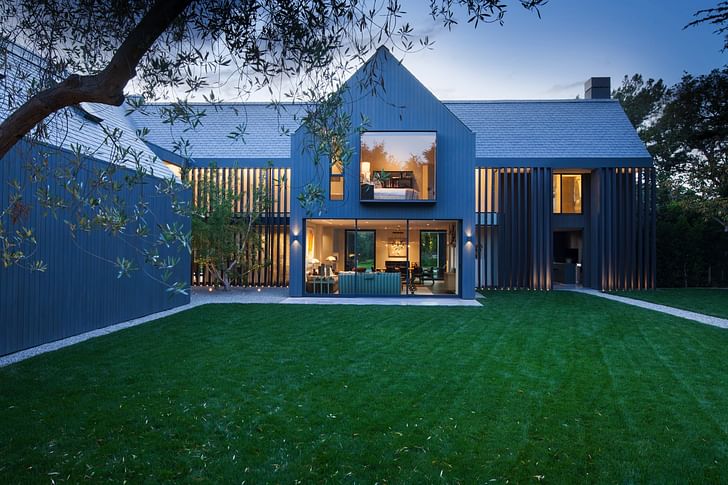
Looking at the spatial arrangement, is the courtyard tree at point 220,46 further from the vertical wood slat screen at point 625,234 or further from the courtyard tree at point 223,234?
the vertical wood slat screen at point 625,234

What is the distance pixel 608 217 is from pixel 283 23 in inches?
629

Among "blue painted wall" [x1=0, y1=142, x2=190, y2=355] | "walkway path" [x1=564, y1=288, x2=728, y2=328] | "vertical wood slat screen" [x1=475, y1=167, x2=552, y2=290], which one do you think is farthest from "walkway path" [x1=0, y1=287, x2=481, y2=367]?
"walkway path" [x1=564, y1=288, x2=728, y2=328]

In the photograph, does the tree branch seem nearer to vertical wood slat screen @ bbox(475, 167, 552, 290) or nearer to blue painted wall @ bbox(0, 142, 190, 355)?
blue painted wall @ bbox(0, 142, 190, 355)

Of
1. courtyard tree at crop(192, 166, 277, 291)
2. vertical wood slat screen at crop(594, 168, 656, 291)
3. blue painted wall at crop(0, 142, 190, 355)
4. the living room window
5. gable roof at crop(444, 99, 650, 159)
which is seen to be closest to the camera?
blue painted wall at crop(0, 142, 190, 355)

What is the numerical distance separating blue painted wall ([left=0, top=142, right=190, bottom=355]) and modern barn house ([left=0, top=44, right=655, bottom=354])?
0.07 meters

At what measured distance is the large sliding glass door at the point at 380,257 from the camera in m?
13.9

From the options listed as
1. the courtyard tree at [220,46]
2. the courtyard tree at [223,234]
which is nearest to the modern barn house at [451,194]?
the courtyard tree at [223,234]

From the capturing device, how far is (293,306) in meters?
11.5

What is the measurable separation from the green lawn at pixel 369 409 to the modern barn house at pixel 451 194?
6293mm

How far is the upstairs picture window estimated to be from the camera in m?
17.7

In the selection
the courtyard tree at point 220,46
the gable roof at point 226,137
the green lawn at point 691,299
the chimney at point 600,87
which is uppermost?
the chimney at point 600,87

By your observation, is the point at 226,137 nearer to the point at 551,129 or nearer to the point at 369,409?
the point at 551,129

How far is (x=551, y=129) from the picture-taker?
61.1 ft

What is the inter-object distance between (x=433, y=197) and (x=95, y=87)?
Answer: 11.3m
